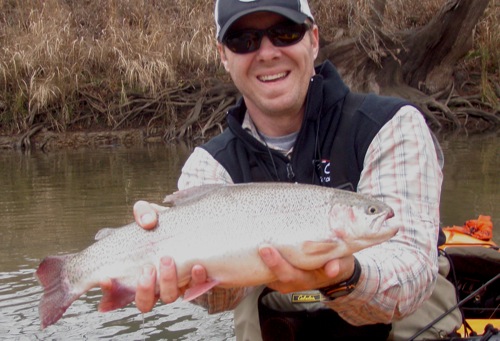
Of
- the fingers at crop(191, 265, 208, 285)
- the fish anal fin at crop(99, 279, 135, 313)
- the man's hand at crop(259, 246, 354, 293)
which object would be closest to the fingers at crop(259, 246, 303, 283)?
the man's hand at crop(259, 246, 354, 293)

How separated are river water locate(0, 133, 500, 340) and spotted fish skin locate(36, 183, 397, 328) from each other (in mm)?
2318

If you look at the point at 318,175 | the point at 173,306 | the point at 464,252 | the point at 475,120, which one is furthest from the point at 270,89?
the point at 475,120

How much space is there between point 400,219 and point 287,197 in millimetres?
552

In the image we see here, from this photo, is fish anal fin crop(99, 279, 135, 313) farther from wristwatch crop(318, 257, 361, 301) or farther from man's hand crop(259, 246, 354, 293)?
wristwatch crop(318, 257, 361, 301)

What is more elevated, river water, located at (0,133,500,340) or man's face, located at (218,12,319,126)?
man's face, located at (218,12,319,126)

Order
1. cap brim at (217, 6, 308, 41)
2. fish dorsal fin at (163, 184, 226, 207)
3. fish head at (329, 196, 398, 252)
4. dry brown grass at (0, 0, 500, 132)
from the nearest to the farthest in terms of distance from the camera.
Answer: fish head at (329, 196, 398, 252)
fish dorsal fin at (163, 184, 226, 207)
cap brim at (217, 6, 308, 41)
dry brown grass at (0, 0, 500, 132)

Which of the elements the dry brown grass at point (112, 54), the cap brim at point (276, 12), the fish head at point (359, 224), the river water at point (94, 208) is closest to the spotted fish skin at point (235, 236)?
the fish head at point (359, 224)

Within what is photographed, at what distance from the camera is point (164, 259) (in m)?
2.30

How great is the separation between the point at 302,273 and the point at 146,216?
54cm

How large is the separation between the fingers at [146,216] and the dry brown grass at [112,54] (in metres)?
12.9

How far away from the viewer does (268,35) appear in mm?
2914

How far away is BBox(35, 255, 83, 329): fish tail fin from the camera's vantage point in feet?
8.14

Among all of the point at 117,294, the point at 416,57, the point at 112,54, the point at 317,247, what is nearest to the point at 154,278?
the point at 117,294

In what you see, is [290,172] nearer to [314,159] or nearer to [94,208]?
[314,159]
